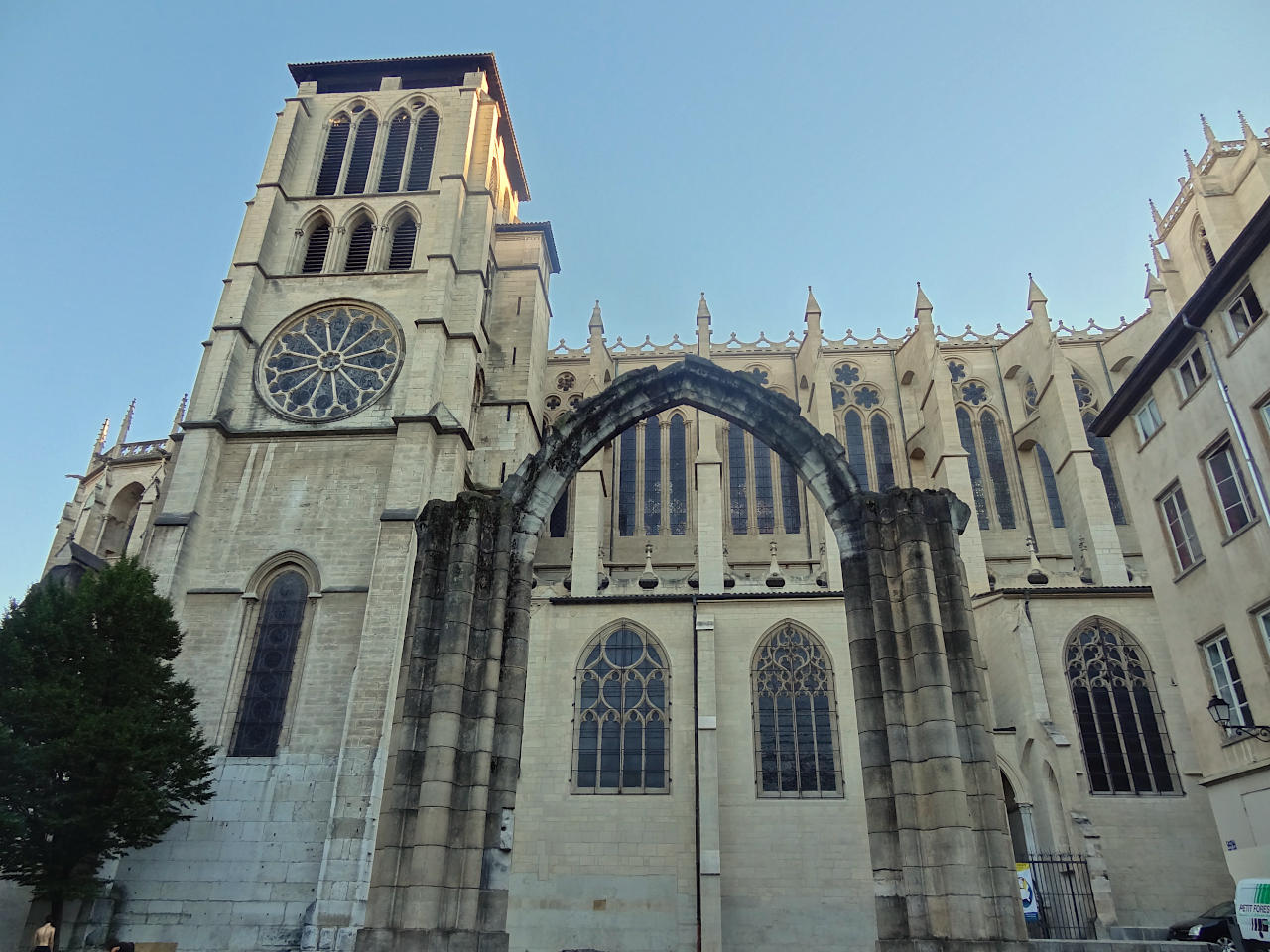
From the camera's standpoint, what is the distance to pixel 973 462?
3108cm

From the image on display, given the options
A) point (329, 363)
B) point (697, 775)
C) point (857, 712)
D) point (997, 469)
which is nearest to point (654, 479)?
point (329, 363)

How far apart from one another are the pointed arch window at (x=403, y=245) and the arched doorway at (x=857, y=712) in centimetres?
1921

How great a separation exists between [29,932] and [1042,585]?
24.7 meters

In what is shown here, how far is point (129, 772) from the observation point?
55.0 ft

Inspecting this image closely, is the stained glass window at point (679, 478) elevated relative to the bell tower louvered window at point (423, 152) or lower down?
lower down

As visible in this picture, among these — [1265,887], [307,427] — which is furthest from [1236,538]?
[307,427]

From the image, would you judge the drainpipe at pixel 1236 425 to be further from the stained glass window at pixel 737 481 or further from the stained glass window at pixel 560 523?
the stained glass window at pixel 560 523

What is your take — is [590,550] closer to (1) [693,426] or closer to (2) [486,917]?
(1) [693,426]

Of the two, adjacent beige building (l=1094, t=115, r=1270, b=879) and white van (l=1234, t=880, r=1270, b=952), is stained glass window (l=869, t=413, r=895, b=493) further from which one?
white van (l=1234, t=880, r=1270, b=952)

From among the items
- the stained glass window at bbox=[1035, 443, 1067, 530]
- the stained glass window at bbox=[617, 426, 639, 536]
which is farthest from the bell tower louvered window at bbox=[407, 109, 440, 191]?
the stained glass window at bbox=[1035, 443, 1067, 530]

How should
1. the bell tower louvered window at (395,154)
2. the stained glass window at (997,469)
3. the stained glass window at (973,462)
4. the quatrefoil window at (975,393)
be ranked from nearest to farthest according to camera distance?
the bell tower louvered window at (395,154), the stained glass window at (973,462), the stained glass window at (997,469), the quatrefoil window at (975,393)

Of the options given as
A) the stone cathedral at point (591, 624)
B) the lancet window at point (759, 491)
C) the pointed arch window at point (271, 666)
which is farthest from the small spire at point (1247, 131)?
the pointed arch window at point (271, 666)

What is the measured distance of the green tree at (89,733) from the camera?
1620 centimetres

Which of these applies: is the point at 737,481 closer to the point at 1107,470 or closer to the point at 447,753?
the point at 1107,470
